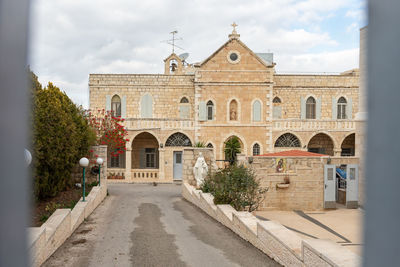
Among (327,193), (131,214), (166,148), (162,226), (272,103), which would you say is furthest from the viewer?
(272,103)

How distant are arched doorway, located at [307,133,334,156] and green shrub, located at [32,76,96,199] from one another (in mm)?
17159

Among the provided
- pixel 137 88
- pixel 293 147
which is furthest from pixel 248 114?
pixel 137 88

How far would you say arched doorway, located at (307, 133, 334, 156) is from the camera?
2394cm

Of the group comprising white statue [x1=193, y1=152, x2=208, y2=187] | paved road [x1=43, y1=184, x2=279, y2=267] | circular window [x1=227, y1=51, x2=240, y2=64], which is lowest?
paved road [x1=43, y1=184, x2=279, y2=267]

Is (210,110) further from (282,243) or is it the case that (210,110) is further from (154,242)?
(282,243)

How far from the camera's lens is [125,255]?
6609 millimetres

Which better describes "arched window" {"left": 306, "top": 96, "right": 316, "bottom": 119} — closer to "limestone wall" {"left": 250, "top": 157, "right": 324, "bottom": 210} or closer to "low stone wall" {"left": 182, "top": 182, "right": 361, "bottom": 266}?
"limestone wall" {"left": 250, "top": 157, "right": 324, "bottom": 210}

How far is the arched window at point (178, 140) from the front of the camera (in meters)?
22.8

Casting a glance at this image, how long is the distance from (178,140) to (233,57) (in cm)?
678

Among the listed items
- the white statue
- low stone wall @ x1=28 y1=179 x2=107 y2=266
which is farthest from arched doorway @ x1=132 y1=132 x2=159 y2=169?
low stone wall @ x1=28 y1=179 x2=107 y2=266

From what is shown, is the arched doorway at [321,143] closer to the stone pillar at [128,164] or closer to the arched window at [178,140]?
the arched window at [178,140]
